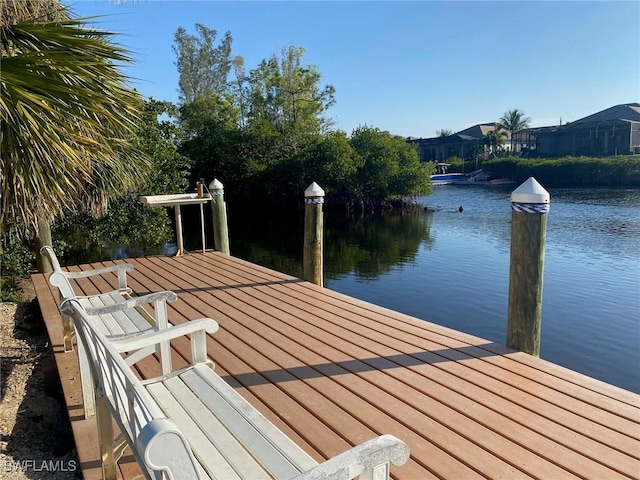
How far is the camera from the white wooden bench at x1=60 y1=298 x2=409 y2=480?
1015 mm

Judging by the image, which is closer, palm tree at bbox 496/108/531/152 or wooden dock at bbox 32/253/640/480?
wooden dock at bbox 32/253/640/480

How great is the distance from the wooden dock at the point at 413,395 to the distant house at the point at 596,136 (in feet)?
152

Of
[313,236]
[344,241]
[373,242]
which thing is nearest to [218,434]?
[313,236]

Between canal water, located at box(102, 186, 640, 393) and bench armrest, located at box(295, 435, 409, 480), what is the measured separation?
5.21 meters

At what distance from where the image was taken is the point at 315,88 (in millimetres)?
29734

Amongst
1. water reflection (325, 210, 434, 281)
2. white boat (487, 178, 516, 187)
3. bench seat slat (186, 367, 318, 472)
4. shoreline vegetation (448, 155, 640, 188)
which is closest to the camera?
bench seat slat (186, 367, 318, 472)

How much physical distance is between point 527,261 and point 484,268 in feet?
24.8

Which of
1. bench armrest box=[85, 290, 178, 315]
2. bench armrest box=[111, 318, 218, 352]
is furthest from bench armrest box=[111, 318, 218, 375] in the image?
bench armrest box=[85, 290, 178, 315]

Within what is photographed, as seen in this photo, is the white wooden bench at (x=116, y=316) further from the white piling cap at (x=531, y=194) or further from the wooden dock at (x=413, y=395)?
the white piling cap at (x=531, y=194)

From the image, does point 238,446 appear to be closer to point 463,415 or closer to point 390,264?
point 463,415

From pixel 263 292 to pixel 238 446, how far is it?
10.8 feet

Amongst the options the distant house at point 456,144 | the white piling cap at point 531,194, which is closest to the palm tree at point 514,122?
the distant house at point 456,144

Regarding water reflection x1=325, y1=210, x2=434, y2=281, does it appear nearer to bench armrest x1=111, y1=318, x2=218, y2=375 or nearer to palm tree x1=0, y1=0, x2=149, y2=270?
palm tree x1=0, y1=0, x2=149, y2=270

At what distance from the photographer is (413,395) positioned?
254 cm
